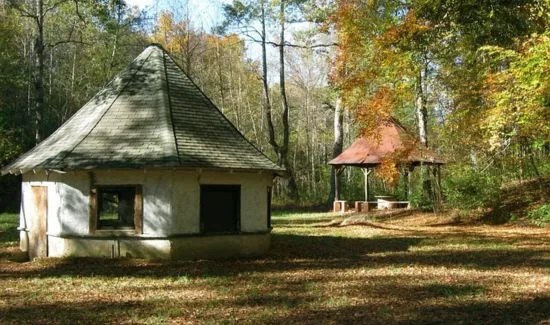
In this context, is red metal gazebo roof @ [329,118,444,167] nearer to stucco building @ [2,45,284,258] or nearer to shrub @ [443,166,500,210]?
shrub @ [443,166,500,210]

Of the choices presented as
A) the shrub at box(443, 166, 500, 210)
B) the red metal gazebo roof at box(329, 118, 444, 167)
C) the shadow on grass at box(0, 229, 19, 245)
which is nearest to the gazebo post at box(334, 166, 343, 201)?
the red metal gazebo roof at box(329, 118, 444, 167)

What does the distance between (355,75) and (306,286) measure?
50.8 feet

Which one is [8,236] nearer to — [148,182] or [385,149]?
[148,182]

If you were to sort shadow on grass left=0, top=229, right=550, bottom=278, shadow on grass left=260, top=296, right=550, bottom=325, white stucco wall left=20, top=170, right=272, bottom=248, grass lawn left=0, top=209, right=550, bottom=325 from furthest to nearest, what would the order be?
white stucco wall left=20, top=170, right=272, bottom=248 → shadow on grass left=0, top=229, right=550, bottom=278 → grass lawn left=0, top=209, right=550, bottom=325 → shadow on grass left=260, top=296, right=550, bottom=325

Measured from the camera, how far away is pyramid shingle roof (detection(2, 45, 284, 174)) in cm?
1443

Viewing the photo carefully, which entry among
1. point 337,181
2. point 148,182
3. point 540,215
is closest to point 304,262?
point 148,182

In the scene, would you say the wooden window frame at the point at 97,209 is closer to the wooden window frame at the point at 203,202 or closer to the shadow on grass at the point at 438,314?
the wooden window frame at the point at 203,202

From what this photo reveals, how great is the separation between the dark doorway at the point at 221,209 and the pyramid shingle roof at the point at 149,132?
926mm

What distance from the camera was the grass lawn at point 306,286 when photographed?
8695 mm

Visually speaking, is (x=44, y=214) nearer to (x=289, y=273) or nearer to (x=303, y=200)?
(x=289, y=273)

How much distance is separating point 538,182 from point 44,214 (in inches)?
824

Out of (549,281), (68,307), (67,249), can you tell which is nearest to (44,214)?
(67,249)

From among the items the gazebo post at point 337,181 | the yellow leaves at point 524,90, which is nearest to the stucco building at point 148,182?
the yellow leaves at point 524,90

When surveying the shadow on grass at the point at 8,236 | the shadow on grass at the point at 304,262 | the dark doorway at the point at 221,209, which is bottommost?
the shadow on grass at the point at 304,262
